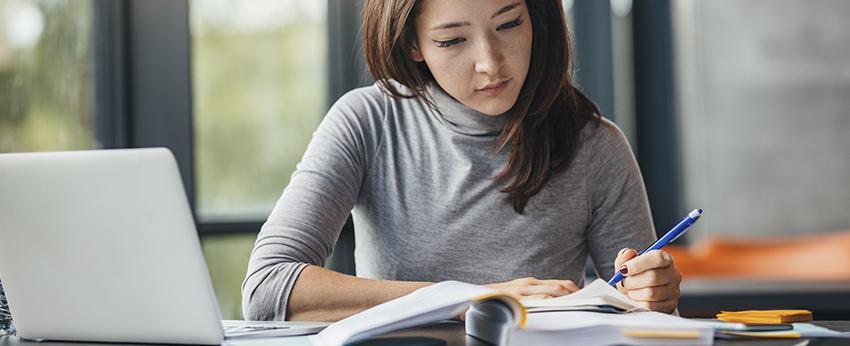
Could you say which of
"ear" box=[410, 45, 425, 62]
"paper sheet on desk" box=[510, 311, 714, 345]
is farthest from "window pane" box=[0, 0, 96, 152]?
"paper sheet on desk" box=[510, 311, 714, 345]

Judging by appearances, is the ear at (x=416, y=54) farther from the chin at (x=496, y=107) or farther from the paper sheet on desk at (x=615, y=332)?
the paper sheet on desk at (x=615, y=332)

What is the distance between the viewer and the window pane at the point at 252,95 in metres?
3.35

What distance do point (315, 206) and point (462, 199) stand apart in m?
0.27

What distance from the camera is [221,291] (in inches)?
135

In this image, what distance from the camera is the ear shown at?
181 centimetres

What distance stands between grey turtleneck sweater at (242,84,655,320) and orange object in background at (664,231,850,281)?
257cm

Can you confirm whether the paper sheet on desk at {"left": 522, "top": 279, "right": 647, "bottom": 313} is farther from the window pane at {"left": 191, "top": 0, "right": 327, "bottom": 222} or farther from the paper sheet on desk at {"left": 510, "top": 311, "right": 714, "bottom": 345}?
the window pane at {"left": 191, "top": 0, "right": 327, "bottom": 222}

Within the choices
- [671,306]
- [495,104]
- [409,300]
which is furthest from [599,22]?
[409,300]

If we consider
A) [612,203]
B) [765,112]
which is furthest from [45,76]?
[765,112]

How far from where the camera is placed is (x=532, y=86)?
1.80 m

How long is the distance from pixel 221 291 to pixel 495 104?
1910 mm

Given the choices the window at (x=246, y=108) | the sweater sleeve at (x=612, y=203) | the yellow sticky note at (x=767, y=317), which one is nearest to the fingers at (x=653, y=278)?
the yellow sticky note at (x=767, y=317)

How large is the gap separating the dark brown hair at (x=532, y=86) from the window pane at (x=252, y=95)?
1.62 metres

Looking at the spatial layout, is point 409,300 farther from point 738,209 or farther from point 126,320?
point 738,209
